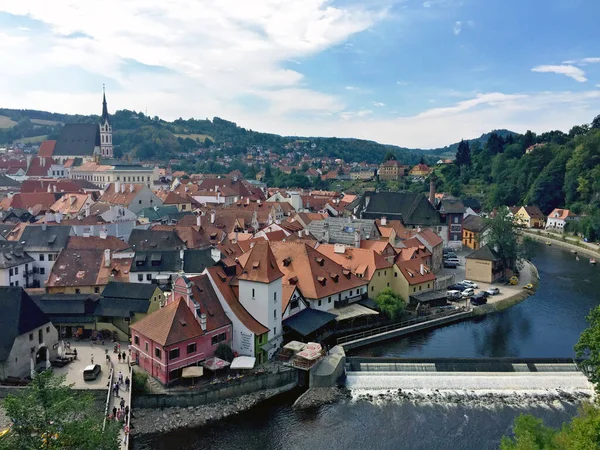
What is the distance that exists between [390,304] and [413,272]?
22.3ft

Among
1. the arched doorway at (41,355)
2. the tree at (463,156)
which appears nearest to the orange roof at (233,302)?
the arched doorway at (41,355)

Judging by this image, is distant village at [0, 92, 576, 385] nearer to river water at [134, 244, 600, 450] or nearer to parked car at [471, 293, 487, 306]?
parked car at [471, 293, 487, 306]

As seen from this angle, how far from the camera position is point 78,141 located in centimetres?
14212

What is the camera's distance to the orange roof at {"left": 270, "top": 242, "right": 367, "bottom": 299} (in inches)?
1703

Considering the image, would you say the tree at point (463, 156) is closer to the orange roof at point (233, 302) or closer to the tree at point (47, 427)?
the orange roof at point (233, 302)

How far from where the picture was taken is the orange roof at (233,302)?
36125 millimetres

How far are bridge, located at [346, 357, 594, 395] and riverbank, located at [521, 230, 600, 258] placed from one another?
55.4m

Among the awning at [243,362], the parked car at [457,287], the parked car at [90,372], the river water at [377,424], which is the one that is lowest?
the river water at [377,424]

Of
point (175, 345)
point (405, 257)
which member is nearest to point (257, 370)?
point (175, 345)

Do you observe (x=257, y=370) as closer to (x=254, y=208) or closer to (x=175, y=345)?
(x=175, y=345)

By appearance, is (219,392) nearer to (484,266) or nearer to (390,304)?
(390,304)

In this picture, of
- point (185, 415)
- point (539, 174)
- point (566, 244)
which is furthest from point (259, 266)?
point (539, 174)

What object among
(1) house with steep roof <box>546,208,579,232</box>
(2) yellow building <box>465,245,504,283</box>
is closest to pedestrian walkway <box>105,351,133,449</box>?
(2) yellow building <box>465,245,504,283</box>

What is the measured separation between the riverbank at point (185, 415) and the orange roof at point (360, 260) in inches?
756
